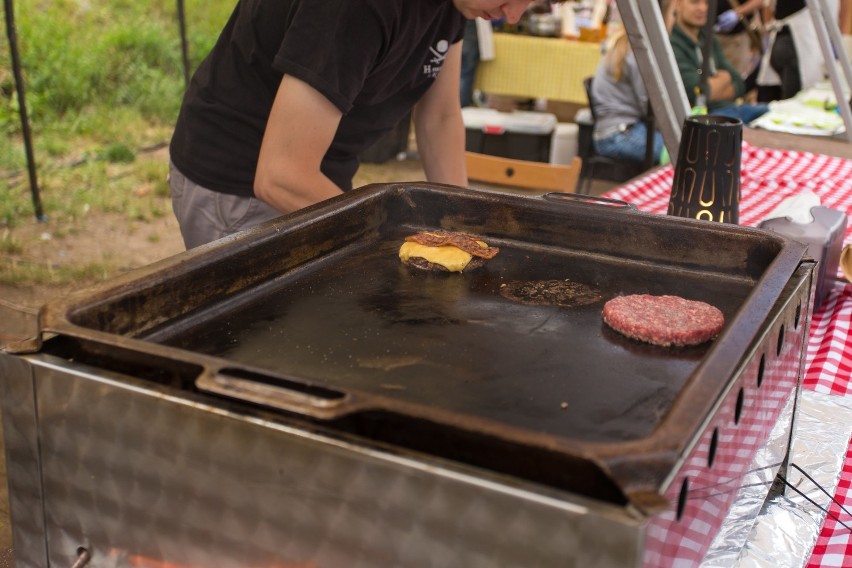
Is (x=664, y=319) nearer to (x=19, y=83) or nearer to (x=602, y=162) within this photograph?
(x=602, y=162)

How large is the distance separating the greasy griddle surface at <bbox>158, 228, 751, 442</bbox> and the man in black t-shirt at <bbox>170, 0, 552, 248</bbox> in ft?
0.86

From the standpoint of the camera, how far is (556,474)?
72 centimetres

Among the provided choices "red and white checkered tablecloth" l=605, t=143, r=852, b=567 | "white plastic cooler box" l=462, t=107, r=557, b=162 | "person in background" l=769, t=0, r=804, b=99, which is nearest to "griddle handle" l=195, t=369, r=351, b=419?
"red and white checkered tablecloth" l=605, t=143, r=852, b=567

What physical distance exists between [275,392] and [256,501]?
114 millimetres

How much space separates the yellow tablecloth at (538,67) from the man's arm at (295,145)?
543 cm

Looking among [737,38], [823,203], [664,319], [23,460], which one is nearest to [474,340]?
[664,319]

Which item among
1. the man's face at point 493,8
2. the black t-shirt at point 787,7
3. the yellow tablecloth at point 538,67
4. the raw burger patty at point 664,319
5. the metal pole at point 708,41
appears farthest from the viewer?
the yellow tablecloth at point 538,67

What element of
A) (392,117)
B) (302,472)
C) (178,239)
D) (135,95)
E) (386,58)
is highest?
(386,58)

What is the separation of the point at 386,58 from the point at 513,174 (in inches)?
60.8

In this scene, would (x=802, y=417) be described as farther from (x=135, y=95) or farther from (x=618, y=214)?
(x=135, y=95)

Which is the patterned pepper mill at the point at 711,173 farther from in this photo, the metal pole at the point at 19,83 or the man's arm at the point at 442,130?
the metal pole at the point at 19,83

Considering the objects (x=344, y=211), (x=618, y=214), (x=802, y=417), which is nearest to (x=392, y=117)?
(x=344, y=211)

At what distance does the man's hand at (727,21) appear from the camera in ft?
21.0

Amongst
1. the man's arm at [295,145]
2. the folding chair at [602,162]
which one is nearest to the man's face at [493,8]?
the man's arm at [295,145]
